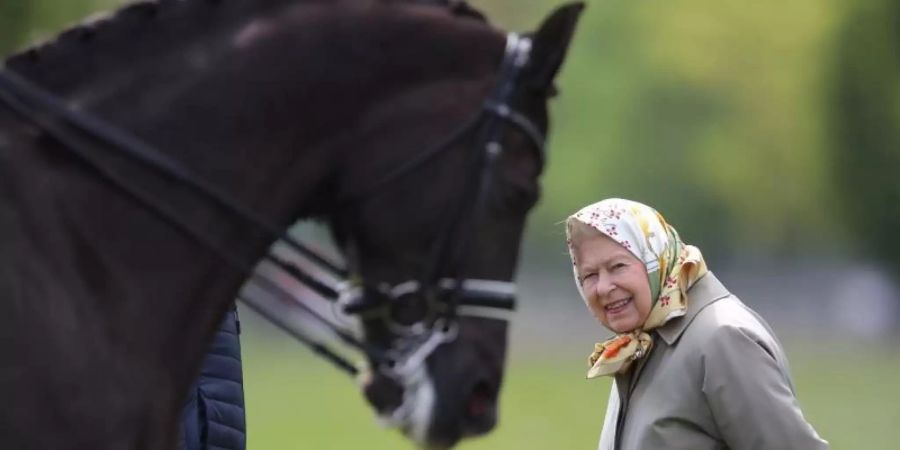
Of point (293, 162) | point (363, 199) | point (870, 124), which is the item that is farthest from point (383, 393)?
point (870, 124)

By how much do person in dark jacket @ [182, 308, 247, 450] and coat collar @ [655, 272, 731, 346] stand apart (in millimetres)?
1082

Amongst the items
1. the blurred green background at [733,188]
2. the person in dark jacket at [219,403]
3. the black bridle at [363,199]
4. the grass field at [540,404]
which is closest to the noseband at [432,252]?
the black bridle at [363,199]

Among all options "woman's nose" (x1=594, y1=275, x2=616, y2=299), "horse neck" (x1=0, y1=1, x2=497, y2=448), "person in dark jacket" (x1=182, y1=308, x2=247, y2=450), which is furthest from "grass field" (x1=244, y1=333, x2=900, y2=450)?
"horse neck" (x1=0, y1=1, x2=497, y2=448)

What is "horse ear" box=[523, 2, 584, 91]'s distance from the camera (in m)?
3.38

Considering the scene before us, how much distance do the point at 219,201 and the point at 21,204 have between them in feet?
1.27

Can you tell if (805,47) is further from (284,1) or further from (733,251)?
(284,1)

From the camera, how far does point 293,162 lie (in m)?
3.31

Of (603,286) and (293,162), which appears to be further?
(603,286)

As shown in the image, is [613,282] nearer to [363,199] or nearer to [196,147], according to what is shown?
[363,199]

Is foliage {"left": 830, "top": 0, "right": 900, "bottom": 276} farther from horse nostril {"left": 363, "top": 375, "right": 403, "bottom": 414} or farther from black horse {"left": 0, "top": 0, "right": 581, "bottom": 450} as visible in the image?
horse nostril {"left": 363, "top": 375, "right": 403, "bottom": 414}

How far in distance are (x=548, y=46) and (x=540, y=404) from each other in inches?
621

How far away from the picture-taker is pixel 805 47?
103ft

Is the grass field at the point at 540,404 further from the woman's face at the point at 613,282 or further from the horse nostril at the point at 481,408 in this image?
the horse nostril at the point at 481,408

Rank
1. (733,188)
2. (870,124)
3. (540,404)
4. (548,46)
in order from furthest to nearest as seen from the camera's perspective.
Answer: (733,188)
(870,124)
(540,404)
(548,46)
